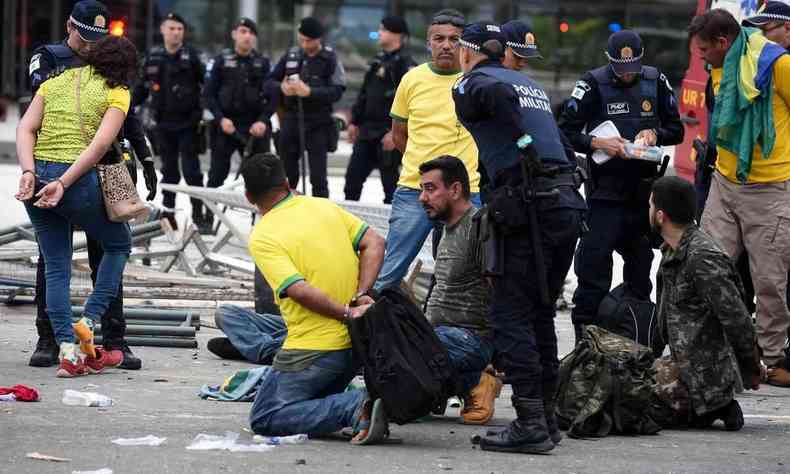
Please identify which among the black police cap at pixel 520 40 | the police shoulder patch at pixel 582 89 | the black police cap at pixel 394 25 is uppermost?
the black police cap at pixel 520 40

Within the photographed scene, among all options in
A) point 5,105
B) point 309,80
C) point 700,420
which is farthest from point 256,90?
point 5,105

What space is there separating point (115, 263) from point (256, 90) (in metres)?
6.62

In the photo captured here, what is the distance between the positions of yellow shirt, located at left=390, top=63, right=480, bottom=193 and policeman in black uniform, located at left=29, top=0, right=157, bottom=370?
1.39 m

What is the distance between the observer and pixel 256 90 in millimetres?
13719

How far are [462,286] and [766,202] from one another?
198 cm

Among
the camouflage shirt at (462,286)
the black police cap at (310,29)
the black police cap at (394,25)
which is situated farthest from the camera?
the black police cap at (310,29)

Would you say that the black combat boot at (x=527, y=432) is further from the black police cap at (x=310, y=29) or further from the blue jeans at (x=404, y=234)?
the black police cap at (x=310, y=29)

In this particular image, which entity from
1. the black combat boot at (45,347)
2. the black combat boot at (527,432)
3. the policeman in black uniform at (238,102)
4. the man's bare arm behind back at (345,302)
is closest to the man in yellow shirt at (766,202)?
the black combat boot at (527,432)

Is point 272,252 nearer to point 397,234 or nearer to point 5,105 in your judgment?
point 397,234

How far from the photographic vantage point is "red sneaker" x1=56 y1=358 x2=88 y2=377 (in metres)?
7.11

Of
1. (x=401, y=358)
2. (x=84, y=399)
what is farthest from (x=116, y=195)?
(x=401, y=358)

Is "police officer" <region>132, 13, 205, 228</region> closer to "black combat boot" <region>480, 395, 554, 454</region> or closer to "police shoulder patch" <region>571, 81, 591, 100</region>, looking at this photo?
"police shoulder patch" <region>571, 81, 591, 100</region>

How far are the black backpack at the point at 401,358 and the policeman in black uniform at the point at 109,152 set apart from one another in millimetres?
1872

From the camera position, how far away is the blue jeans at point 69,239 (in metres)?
7.04
